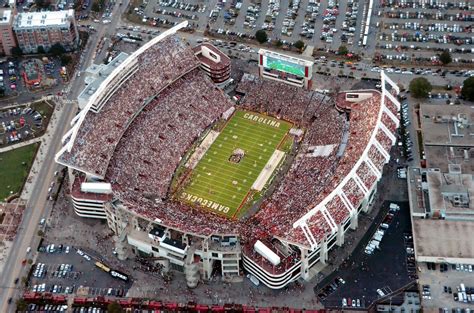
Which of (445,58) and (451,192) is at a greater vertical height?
(445,58)

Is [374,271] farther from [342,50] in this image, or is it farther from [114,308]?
[342,50]

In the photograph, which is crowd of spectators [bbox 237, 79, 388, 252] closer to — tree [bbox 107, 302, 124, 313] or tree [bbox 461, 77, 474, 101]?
tree [bbox 461, 77, 474, 101]

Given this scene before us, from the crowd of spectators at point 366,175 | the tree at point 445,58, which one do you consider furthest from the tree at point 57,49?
the tree at point 445,58

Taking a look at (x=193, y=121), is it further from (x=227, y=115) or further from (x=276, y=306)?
(x=276, y=306)

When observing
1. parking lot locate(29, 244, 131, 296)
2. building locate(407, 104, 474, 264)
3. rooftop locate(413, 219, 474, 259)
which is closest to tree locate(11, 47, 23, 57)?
parking lot locate(29, 244, 131, 296)

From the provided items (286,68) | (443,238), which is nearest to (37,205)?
(286,68)

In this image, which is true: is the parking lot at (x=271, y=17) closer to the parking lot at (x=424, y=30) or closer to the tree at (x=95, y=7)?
the parking lot at (x=424, y=30)
